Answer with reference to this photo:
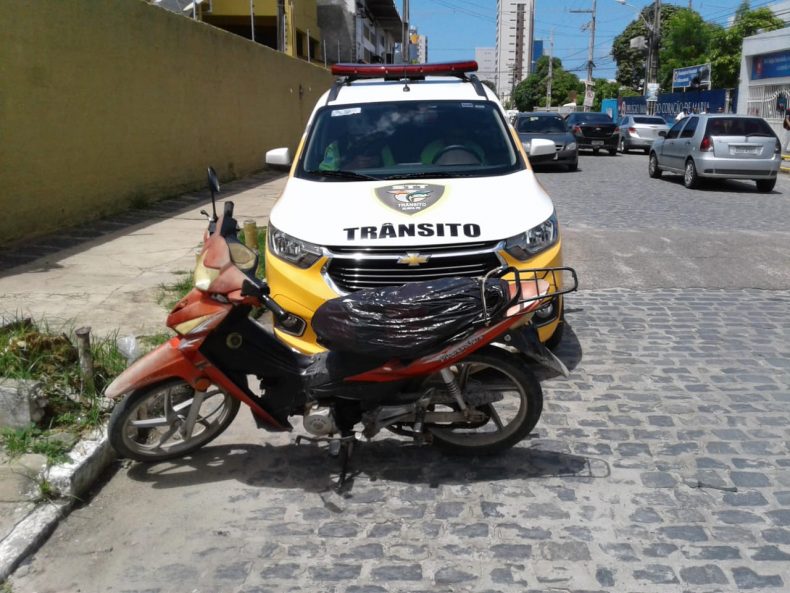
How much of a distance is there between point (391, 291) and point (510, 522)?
1.25 metres

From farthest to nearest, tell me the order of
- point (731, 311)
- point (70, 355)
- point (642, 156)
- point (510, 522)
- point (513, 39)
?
1. point (513, 39)
2. point (642, 156)
3. point (731, 311)
4. point (70, 355)
5. point (510, 522)

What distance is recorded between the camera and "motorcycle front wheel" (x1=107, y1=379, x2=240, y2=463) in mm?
4016

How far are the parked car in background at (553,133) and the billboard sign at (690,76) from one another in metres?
20.2

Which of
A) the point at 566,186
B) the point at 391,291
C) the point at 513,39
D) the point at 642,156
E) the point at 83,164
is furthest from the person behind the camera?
the point at 513,39

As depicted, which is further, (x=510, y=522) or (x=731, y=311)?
(x=731, y=311)

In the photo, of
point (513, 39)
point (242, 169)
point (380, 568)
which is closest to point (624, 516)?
point (380, 568)

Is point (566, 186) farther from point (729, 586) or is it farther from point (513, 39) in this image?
point (513, 39)

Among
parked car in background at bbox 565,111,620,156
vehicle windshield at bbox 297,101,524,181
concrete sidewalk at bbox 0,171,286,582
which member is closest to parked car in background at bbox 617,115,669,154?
parked car in background at bbox 565,111,620,156

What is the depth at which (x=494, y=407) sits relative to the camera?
433cm

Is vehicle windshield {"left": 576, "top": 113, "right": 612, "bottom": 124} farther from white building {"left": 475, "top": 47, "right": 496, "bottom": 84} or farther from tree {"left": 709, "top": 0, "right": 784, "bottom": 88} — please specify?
white building {"left": 475, "top": 47, "right": 496, "bottom": 84}

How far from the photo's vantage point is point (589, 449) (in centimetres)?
431

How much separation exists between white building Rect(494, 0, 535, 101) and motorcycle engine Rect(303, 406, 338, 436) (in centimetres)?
15918

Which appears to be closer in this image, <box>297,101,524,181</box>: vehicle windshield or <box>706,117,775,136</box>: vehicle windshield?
<box>297,101,524,181</box>: vehicle windshield

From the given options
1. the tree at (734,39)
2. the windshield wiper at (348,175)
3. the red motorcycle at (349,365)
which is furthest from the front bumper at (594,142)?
the red motorcycle at (349,365)
